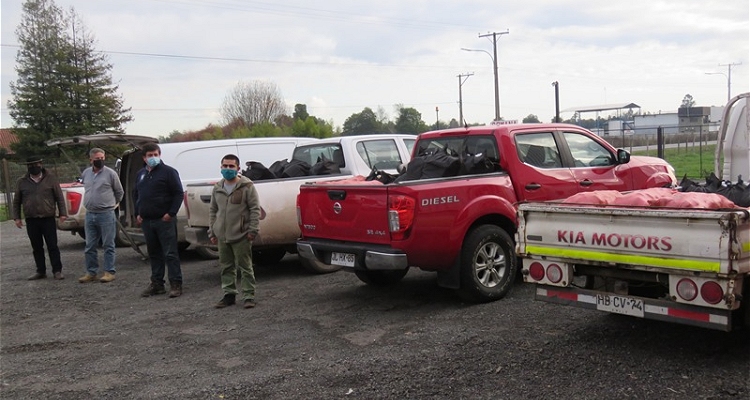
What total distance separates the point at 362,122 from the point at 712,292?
54.7m

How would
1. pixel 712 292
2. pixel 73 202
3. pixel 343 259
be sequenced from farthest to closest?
1. pixel 73 202
2. pixel 343 259
3. pixel 712 292

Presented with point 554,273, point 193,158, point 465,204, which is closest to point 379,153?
point 193,158

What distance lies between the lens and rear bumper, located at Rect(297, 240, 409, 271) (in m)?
6.53

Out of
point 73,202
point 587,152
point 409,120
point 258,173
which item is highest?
point 409,120

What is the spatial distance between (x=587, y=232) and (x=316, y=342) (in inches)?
98.2

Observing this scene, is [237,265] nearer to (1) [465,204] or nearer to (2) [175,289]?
(2) [175,289]

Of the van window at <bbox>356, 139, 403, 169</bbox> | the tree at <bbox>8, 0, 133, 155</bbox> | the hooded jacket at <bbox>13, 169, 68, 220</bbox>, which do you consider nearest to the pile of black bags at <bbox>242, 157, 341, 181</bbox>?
the van window at <bbox>356, 139, 403, 169</bbox>

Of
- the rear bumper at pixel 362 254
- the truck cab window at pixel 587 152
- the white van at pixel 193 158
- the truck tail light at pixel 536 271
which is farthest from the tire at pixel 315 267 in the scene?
the truck tail light at pixel 536 271

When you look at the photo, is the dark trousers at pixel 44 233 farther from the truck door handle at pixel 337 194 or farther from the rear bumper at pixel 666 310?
the rear bumper at pixel 666 310

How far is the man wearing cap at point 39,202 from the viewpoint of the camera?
978cm

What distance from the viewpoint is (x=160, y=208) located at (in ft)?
27.3

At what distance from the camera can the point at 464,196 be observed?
22.4ft

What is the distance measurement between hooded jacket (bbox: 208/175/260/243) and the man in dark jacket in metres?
1.03

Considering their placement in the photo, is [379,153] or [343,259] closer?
[343,259]
